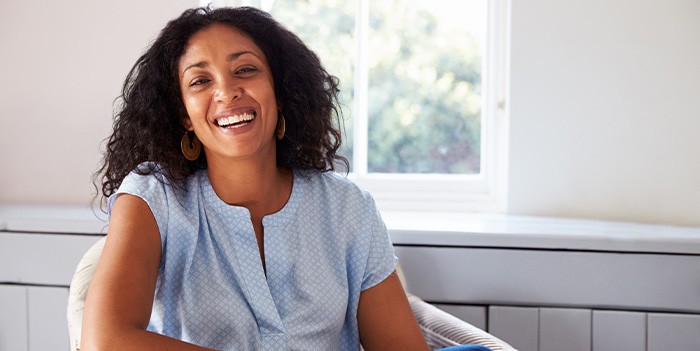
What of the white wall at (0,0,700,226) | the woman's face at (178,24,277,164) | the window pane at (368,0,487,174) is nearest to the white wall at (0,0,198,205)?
the white wall at (0,0,700,226)

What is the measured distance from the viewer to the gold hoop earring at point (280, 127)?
160 cm

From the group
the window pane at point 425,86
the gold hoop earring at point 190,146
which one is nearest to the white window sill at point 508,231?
the window pane at point 425,86

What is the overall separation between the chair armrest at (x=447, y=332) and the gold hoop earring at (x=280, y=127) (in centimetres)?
50

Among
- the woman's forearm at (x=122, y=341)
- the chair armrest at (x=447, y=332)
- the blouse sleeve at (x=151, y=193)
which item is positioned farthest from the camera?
the chair armrest at (x=447, y=332)

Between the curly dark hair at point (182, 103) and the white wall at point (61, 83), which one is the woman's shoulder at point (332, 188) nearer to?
the curly dark hair at point (182, 103)

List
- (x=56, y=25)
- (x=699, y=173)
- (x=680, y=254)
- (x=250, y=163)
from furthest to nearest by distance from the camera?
(x=56, y=25)
(x=699, y=173)
(x=680, y=254)
(x=250, y=163)

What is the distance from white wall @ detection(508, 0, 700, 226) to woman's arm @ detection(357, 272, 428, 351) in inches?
32.4

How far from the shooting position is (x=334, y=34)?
254 cm

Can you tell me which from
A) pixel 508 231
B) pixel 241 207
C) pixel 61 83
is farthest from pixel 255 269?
pixel 61 83

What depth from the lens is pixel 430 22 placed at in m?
2.50

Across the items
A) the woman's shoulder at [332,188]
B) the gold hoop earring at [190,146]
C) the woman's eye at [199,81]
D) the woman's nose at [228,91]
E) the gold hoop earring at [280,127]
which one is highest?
the woman's eye at [199,81]

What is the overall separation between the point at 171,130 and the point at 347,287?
0.45 metres

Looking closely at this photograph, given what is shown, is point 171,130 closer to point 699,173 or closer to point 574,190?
point 574,190

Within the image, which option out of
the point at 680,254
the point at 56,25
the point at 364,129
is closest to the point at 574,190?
the point at 680,254
